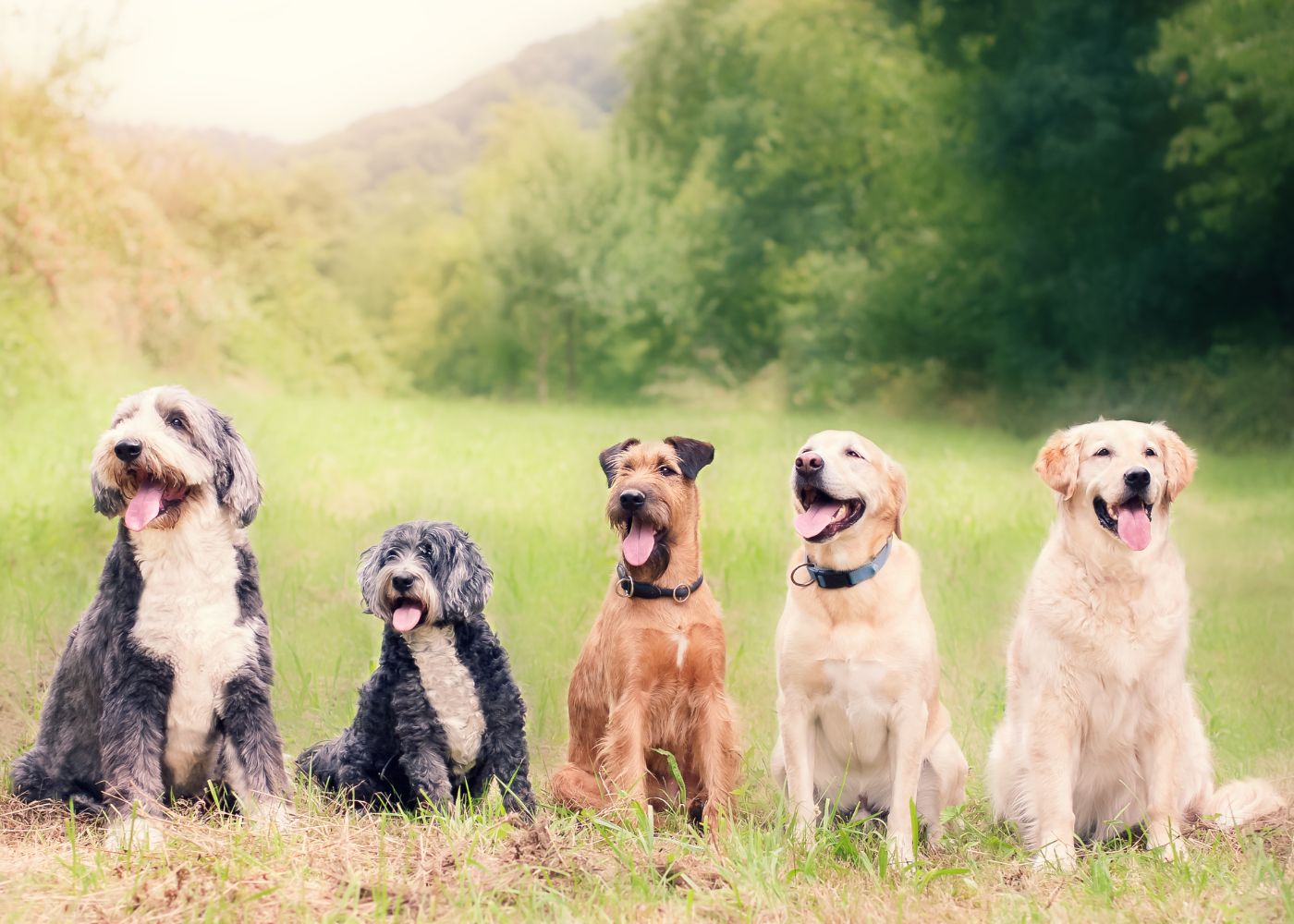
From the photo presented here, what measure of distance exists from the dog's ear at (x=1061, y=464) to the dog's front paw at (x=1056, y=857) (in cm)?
117

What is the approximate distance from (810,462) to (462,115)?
1295 inches

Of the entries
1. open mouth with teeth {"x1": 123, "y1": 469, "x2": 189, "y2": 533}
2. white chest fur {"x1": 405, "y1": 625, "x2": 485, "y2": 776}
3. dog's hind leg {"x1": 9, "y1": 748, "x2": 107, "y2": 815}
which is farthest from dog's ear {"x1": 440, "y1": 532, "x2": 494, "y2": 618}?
dog's hind leg {"x1": 9, "y1": 748, "x2": 107, "y2": 815}

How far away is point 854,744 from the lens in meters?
4.31

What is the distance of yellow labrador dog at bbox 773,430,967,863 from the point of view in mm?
4184

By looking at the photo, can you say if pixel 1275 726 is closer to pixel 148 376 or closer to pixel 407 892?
pixel 407 892

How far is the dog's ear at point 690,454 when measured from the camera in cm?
444

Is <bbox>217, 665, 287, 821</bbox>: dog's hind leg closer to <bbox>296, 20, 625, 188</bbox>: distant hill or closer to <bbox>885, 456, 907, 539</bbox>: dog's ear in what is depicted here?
<bbox>885, 456, 907, 539</bbox>: dog's ear

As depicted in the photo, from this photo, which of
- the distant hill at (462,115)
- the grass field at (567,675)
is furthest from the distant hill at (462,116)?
the grass field at (567,675)

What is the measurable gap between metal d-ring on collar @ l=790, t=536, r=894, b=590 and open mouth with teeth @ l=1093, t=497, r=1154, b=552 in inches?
29.8

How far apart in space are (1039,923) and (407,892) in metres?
1.85

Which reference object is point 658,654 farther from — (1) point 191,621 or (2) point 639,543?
(1) point 191,621

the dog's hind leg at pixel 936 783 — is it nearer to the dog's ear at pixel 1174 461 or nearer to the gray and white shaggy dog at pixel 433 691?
the dog's ear at pixel 1174 461

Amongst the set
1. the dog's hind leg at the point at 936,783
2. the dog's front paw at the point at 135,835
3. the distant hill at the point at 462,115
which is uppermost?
the distant hill at the point at 462,115

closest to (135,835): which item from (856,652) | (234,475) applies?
(234,475)
